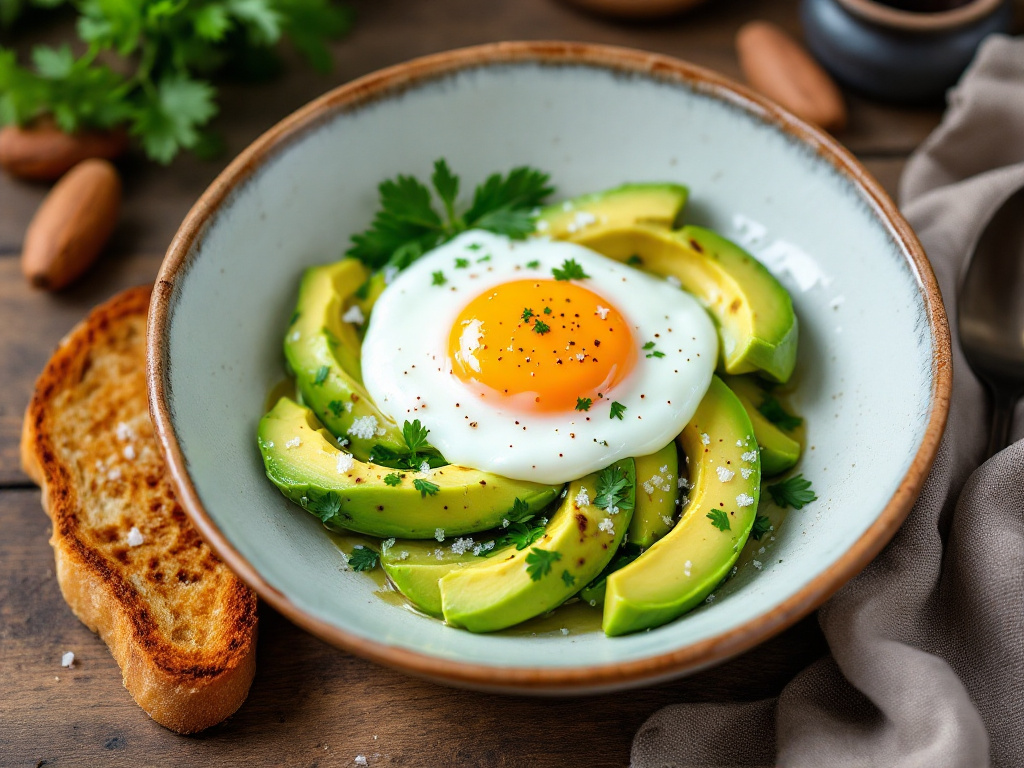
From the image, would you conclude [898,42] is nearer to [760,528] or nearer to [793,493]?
[793,493]

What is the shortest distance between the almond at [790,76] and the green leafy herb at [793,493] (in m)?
1.41

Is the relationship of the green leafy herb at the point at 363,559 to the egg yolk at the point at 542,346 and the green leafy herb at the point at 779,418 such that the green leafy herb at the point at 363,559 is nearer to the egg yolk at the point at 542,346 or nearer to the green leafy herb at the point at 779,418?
the egg yolk at the point at 542,346

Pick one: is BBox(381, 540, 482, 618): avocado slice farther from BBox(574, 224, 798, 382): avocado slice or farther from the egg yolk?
BBox(574, 224, 798, 382): avocado slice

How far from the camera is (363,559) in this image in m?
2.10

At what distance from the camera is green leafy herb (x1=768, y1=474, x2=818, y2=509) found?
2146 millimetres

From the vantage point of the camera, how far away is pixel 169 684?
196cm

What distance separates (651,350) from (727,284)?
307 mm

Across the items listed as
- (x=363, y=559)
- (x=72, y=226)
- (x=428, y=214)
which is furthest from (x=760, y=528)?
(x=72, y=226)

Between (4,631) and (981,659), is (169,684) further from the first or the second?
(981,659)

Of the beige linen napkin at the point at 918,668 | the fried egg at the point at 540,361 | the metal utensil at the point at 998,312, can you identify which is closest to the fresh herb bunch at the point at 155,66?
the fried egg at the point at 540,361

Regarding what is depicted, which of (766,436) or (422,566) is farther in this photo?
(766,436)

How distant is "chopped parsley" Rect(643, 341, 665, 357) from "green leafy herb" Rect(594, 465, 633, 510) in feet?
1.05

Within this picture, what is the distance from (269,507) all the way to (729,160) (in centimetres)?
158

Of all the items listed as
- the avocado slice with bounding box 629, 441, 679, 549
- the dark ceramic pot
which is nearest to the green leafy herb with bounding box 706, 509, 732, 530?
the avocado slice with bounding box 629, 441, 679, 549
